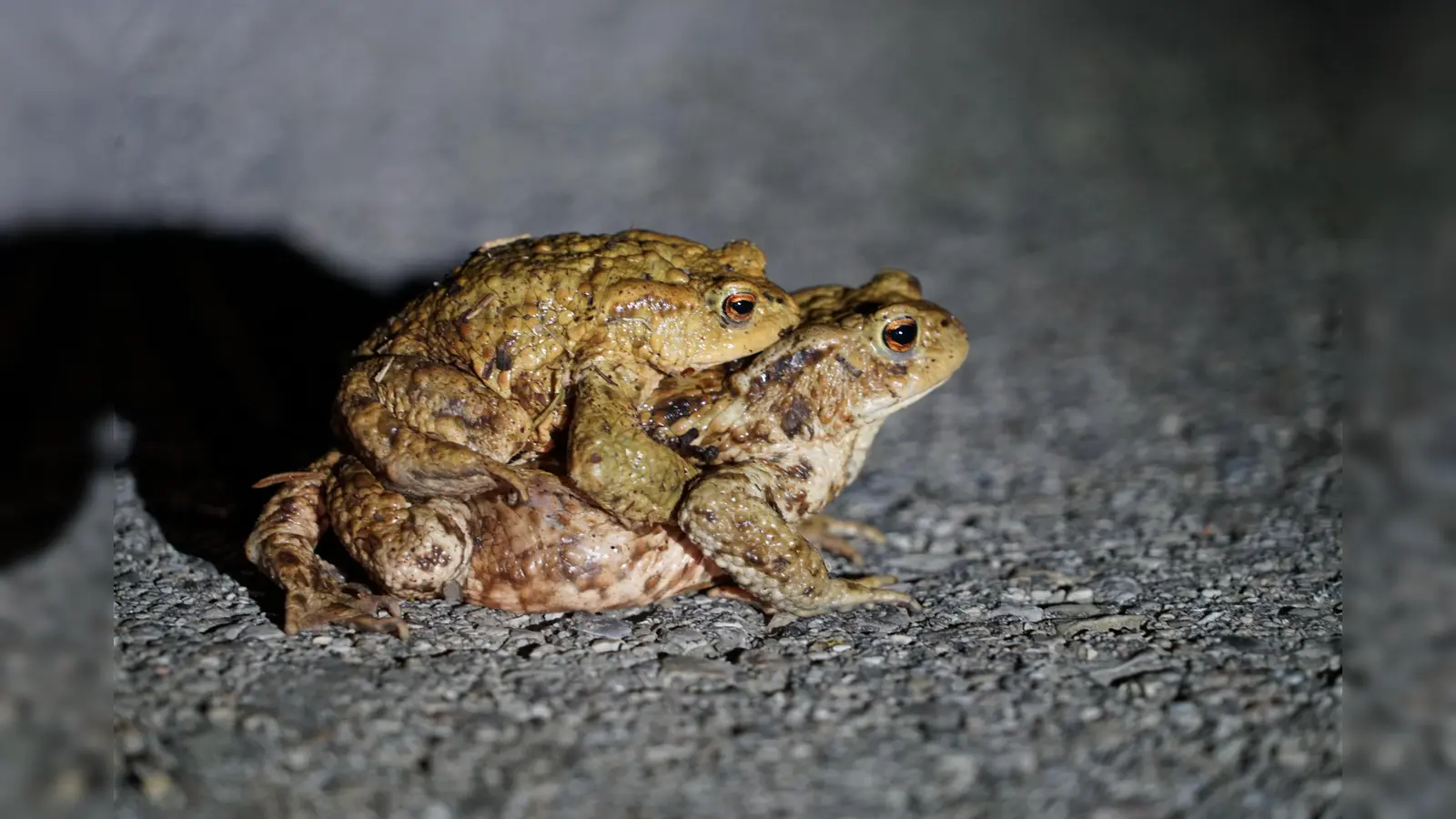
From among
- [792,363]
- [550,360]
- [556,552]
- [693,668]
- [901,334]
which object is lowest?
[693,668]

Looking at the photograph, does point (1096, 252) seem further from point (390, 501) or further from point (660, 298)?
point (390, 501)

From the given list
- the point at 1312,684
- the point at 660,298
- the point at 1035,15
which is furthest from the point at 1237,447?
the point at 1035,15

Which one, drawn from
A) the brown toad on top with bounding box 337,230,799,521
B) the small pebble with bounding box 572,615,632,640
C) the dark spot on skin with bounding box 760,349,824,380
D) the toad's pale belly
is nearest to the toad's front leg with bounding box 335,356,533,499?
the brown toad on top with bounding box 337,230,799,521

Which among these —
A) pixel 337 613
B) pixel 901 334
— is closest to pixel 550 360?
pixel 337 613

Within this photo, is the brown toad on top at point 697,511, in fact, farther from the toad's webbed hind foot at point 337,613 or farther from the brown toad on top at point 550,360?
the brown toad on top at point 550,360

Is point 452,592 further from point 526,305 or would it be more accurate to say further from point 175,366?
point 175,366
